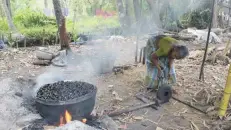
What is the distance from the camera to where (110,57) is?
279 inches

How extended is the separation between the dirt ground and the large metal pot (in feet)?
3.20

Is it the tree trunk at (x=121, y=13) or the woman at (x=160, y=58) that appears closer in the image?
the woman at (x=160, y=58)

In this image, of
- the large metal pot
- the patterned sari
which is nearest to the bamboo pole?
the patterned sari

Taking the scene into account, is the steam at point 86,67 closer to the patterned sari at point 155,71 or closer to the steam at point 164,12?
the patterned sari at point 155,71

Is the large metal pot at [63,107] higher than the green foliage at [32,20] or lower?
lower

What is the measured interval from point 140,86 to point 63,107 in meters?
2.99

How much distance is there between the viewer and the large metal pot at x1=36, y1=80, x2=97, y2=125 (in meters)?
3.41

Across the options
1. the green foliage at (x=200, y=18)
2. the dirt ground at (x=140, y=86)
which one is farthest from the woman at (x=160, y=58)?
the green foliage at (x=200, y=18)

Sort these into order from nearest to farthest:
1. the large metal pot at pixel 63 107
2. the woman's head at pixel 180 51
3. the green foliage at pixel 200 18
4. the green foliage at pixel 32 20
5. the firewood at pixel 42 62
Result: the large metal pot at pixel 63 107, the woman's head at pixel 180 51, the firewood at pixel 42 62, the green foliage at pixel 32 20, the green foliage at pixel 200 18

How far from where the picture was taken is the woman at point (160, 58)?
5133 mm

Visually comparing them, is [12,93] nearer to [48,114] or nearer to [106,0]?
[48,114]

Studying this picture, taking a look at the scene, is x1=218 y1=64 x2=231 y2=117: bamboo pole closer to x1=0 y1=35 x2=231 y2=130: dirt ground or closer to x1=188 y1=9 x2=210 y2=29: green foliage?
x1=0 y1=35 x2=231 y2=130: dirt ground

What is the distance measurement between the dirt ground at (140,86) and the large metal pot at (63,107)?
0.97 metres

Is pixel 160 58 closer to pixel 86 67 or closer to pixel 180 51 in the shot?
pixel 180 51
